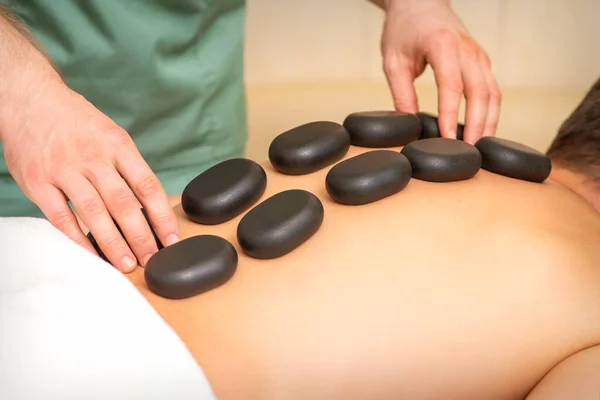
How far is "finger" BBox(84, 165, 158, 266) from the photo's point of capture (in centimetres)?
53

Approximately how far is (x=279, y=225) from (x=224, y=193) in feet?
0.22

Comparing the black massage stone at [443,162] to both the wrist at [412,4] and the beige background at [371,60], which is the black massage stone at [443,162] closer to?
the wrist at [412,4]

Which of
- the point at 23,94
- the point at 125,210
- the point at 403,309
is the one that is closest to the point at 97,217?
the point at 125,210

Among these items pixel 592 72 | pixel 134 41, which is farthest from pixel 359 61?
pixel 134 41

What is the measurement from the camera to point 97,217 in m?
0.53

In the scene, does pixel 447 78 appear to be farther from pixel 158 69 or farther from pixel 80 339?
pixel 80 339

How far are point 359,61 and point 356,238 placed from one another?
1075mm

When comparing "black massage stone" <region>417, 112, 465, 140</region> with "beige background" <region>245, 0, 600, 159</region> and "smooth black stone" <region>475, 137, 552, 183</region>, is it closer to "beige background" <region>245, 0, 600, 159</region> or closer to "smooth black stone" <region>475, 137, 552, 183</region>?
"smooth black stone" <region>475, 137, 552, 183</region>

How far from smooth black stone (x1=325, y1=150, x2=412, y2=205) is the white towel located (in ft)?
0.60

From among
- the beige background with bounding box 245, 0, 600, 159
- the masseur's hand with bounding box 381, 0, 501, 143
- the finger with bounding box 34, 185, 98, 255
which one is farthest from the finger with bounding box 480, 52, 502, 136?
the beige background with bounding box 245, 0, 600, 159

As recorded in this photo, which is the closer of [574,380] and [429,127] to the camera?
[574,380]

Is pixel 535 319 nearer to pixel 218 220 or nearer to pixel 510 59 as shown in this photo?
pixel 218 220

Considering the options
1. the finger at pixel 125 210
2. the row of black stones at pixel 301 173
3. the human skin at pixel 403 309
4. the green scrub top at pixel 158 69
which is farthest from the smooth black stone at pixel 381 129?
the green scrub top at pixel 158 69

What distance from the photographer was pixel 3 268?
43 cm
